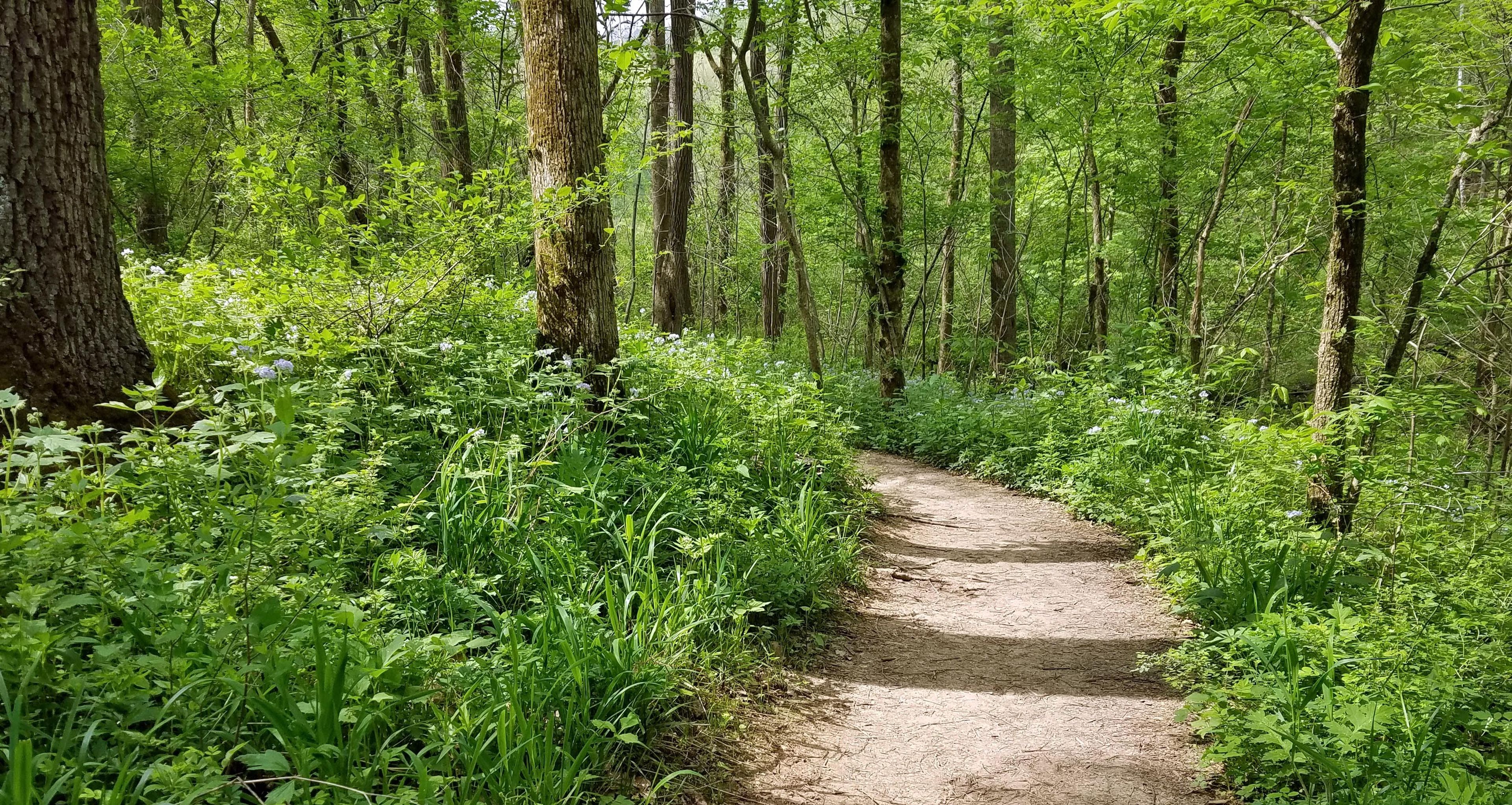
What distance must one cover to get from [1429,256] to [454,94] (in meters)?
10.8

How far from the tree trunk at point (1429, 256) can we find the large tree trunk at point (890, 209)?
18.7 ft

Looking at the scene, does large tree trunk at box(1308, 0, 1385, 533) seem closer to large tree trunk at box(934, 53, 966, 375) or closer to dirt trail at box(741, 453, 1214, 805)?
dirt trail at box(741, 453, 1214, 805)

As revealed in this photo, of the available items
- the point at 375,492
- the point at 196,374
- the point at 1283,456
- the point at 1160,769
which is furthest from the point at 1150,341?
the point at 196,374

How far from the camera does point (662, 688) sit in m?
3.03

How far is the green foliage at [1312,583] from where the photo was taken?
2.62 meters

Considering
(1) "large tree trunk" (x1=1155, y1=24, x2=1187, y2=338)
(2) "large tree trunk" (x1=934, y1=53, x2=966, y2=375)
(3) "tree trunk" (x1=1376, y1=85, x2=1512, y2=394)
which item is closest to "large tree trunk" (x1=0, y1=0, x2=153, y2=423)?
(3) "tree trunk" (x1=1376, y1=85, x2=1512, y2=394)

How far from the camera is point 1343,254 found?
4.52 m

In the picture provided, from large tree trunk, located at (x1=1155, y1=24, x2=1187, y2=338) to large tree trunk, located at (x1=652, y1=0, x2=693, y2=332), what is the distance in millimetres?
5952

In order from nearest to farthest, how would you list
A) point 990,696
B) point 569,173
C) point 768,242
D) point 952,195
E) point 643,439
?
point 990,696, point 569,173, point 643,439, point 952,195, point 768,242

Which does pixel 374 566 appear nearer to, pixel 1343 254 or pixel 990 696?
pixel 990 696

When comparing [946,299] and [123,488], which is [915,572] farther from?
[946,299]

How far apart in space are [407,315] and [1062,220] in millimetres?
14443

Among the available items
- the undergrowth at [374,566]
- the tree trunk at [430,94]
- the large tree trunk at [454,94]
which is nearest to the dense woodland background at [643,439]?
the undergrowth at [374,566]

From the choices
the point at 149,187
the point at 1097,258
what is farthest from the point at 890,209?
the point at 149,187
